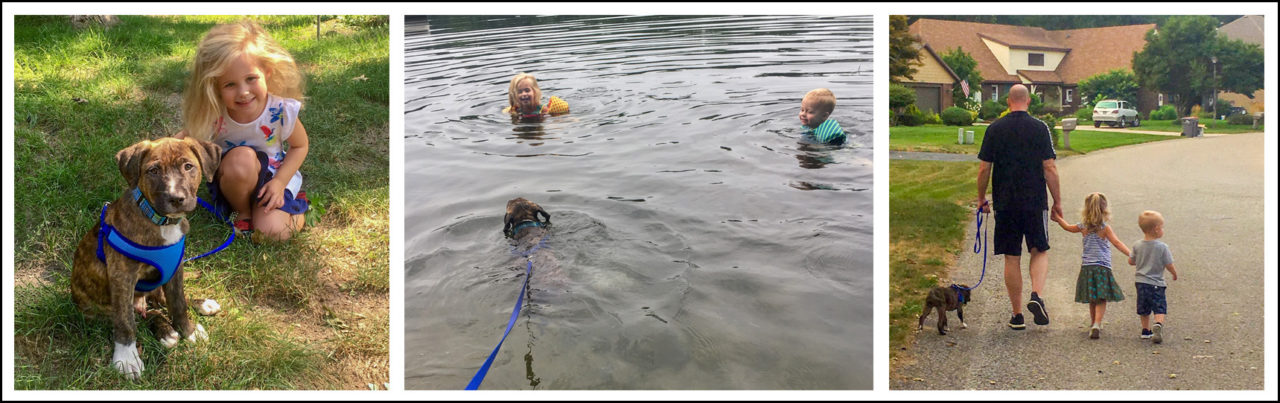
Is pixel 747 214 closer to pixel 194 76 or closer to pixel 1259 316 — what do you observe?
pixel 1259 316

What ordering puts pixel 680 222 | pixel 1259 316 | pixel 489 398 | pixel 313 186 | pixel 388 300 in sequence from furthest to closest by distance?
pixel 313 186 → pixel 680 222 → pixel 388 300 → pixel 1259 316 → pixel 489 398

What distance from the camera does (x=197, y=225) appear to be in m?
4.08

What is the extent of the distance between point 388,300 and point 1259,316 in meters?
4.24

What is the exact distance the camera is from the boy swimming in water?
14.5 feet

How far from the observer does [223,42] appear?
3693 millimetres

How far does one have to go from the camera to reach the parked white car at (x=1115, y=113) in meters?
3.72

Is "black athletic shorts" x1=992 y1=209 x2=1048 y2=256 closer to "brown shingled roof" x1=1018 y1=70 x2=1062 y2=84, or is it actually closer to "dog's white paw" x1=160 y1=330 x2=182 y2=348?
"brown shingled roof" x1=1018 y1=70 x2=1062 y2=84

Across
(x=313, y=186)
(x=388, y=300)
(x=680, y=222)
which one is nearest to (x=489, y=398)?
(x=388, y=300)

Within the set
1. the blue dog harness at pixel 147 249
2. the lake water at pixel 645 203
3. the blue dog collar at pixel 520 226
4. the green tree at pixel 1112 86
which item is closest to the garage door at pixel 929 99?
the lake water at pixel 645 203

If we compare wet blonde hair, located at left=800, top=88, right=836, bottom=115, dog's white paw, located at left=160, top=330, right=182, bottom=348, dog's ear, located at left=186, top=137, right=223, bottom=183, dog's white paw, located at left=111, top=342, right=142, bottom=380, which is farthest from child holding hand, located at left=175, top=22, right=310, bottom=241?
wet blonde hair, located at left=800, top=88, right=836, bottom=115

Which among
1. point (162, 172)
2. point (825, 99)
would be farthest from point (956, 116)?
point (162, 172)

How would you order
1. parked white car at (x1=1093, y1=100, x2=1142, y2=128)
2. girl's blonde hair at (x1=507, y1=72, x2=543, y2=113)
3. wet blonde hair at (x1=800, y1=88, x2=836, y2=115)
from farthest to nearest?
1. girl's blonde hair at (x1=507, y1=72, x2=543, y2=113)
2. wet blonde hair at (x1=800, y1=88, x2=836, y2=115)
3. parked white car at (x1=1093, y1=100, x2=1142, y2=128)

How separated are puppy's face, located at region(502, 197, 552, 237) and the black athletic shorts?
7.79 feet

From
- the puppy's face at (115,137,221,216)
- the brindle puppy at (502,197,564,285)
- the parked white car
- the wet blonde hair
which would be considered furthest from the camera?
the wet blonde hair
